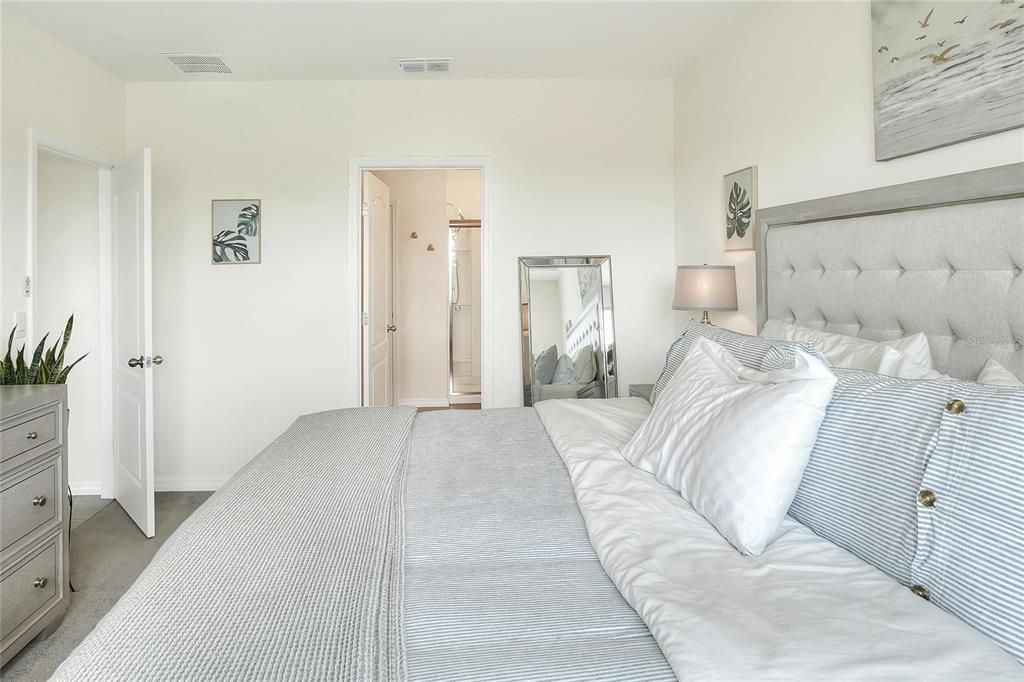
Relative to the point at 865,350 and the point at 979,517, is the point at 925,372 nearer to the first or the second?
the point at 865,350

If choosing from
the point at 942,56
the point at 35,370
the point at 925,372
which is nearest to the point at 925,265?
the point at 925,372

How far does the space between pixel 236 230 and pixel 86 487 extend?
1.84 m

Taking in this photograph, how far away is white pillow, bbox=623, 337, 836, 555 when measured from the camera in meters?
1.16

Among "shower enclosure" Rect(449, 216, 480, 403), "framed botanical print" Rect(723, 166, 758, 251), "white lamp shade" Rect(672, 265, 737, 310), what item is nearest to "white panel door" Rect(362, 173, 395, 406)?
"shower enclosure" Rect(449, 216, 480, 403)

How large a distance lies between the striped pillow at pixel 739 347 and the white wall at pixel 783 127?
0.70 metres

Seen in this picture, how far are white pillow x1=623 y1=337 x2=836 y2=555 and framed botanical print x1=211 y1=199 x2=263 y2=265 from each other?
3.15 meters

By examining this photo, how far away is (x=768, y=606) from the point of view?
923 millimetres

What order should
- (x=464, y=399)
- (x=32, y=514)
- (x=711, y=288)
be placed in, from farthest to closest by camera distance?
1. (x=464, y=399)
2. (x=711, y=288)
3. (x=32, y=514)

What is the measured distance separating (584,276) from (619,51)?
131cm

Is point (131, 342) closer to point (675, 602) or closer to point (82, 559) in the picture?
point (82, 559)

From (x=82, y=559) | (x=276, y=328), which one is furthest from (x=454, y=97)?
(x=82, y=559)

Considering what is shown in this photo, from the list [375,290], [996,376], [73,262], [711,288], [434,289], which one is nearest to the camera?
[996,376]

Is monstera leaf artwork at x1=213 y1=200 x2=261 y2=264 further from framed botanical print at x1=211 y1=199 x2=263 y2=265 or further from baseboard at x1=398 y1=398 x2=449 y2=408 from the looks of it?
baseboard at x1=398 y1=398 x2=449 y2=408

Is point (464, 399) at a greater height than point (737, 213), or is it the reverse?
point (737, 213)
